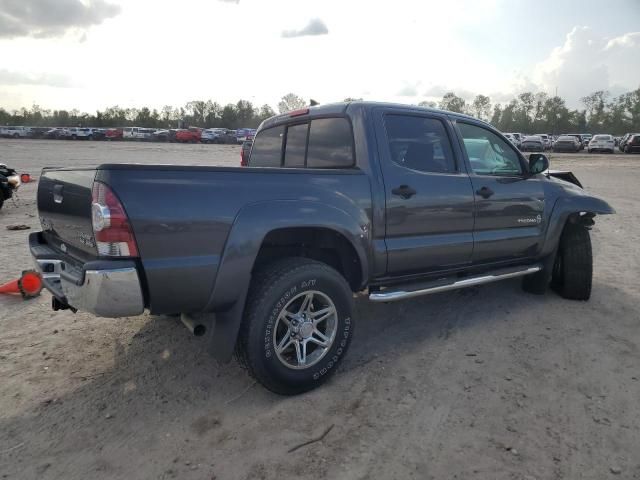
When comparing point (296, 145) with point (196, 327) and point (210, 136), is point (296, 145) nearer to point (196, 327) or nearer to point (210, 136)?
point (196, 327)

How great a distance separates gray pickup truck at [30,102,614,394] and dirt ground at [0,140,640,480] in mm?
409

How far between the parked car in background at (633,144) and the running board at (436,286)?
1594 inches

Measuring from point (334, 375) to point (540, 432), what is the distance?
4.34ft

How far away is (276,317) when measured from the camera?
2.94 meters

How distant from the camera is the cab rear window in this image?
3668mm

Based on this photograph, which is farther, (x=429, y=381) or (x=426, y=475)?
(x=429, y=381)

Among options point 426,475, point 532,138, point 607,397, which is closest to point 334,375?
point 426,475

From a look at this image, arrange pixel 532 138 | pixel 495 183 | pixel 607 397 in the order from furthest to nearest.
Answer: pixel 532 138 < pixel 495 183 < pixel 607 397

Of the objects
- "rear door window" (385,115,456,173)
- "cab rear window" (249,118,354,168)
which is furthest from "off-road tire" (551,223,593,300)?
"cab rear window" (249,118,354,168)

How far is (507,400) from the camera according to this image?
3.03 metres

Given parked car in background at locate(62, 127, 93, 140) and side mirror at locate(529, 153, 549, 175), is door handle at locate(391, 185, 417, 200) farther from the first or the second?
parked car in background at locate(62, 127, 93, 140)

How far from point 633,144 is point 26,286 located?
143 ft

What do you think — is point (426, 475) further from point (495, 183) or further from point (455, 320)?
point (495, 183)

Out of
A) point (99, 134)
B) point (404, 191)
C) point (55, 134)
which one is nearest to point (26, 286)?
point (404, 191)
